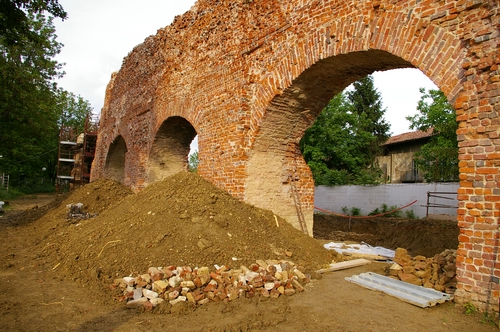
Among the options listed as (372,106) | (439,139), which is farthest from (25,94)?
(372,106)

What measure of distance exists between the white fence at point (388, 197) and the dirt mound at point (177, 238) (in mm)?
8130

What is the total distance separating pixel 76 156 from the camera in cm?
2430

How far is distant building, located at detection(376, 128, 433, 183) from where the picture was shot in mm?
23938

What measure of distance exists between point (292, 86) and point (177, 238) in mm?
3164

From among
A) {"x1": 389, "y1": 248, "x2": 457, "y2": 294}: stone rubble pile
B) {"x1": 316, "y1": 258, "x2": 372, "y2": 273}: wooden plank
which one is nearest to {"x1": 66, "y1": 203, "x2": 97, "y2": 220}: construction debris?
{"x1": 316, "y1": 258, "x2": 372, "y2": 273}: wooden plank

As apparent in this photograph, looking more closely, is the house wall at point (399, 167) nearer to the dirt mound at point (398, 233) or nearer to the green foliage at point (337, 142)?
the green foliage at point (337, 142)

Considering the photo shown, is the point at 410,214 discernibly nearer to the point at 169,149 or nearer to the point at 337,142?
the point at 337,142

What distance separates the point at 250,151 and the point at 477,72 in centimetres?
392

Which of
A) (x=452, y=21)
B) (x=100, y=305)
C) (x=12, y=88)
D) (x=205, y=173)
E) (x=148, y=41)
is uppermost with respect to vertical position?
(x=148, y=41)

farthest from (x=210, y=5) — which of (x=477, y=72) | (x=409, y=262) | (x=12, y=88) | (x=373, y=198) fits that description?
(x=12, y=88)

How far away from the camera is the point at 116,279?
14.0 ft

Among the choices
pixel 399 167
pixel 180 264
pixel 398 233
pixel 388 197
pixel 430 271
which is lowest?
pixel 398 233

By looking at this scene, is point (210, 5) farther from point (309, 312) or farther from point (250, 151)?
point (309, 312)

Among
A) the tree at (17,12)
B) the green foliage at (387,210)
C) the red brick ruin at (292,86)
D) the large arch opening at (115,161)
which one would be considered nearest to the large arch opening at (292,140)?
the red brick ruin at (292,86)
